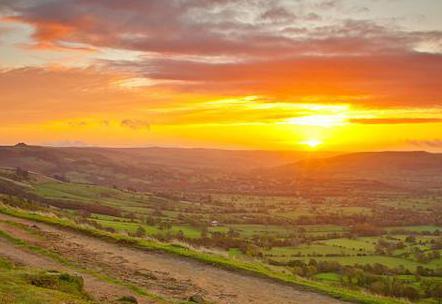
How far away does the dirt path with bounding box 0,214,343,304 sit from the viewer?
80.3 ft

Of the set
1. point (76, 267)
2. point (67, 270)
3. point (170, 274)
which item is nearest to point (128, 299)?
point (67, 270)

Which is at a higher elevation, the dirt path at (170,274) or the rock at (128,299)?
the rock at (128,299)

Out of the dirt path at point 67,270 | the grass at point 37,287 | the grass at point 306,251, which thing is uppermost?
the grass at point 37,287

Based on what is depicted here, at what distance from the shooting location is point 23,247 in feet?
96.0

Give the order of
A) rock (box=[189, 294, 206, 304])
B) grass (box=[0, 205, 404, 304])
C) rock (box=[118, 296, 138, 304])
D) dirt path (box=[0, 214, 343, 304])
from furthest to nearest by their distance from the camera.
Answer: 1. grass (box=[0, 205, 404, 304])
2. dirt path (box=[0, 214, 343, 304])
3. rock (box=[189, 294, 206, 304])
4. rock (box=[118, 296, 138, 304])

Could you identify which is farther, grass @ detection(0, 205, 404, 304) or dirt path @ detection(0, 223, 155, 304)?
grass @ detection(0, 205, 404, 304)

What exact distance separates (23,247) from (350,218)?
130 m

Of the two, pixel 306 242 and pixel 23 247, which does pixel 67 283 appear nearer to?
pixel 23 247

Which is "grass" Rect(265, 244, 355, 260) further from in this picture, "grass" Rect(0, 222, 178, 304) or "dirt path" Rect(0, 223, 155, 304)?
"dirt path" Rect(0, 223, 155, 304)

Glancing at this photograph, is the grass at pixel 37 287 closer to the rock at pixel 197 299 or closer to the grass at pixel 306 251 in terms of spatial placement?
the rock at pixel 197 299

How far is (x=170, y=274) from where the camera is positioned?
27.3 metres

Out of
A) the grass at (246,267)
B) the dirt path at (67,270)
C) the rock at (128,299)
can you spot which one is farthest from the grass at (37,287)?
the grass at (246,267)

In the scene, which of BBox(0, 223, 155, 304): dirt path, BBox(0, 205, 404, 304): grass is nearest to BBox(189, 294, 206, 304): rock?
BBox(0, 223, 155, 304): dirt path

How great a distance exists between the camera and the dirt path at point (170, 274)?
2447 centimetres
